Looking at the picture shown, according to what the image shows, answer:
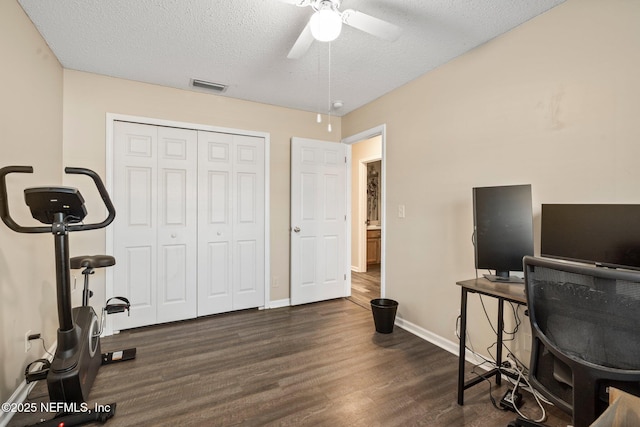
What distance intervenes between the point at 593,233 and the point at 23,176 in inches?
133

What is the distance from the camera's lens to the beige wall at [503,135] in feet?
5.27

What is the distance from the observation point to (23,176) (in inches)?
73.5

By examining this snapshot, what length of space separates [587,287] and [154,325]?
3468 millimetres

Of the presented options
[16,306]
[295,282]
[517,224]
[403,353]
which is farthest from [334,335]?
[16,306]

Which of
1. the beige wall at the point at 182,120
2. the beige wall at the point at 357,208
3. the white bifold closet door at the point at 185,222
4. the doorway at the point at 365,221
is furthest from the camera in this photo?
the beige wall at the point at 357,208

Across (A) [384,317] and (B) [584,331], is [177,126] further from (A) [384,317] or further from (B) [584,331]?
(B) [584,331]

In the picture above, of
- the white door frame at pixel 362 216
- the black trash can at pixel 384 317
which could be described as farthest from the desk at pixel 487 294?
the white door frame at pixel 362 216

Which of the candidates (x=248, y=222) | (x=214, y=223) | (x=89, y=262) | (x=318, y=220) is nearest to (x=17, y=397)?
(x=89, y=262)

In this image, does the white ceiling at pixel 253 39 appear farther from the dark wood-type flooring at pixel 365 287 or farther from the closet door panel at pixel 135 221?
the dark wood-type flooring at pixel 365 287

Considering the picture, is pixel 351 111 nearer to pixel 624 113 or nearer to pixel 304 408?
pixel 624 113

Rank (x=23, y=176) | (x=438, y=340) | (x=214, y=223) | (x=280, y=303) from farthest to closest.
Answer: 1. (x=280, y=303)
2. (x=214, y=223)
3. (x=438, y=340)
4. (x=23, y=176)

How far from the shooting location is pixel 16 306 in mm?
1785

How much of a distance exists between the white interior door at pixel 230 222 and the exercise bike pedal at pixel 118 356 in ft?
2.84

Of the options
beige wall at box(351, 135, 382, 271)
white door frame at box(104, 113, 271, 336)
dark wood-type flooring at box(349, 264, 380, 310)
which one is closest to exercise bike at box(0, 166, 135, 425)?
white door frame at box(104, 113, 271, 336)
